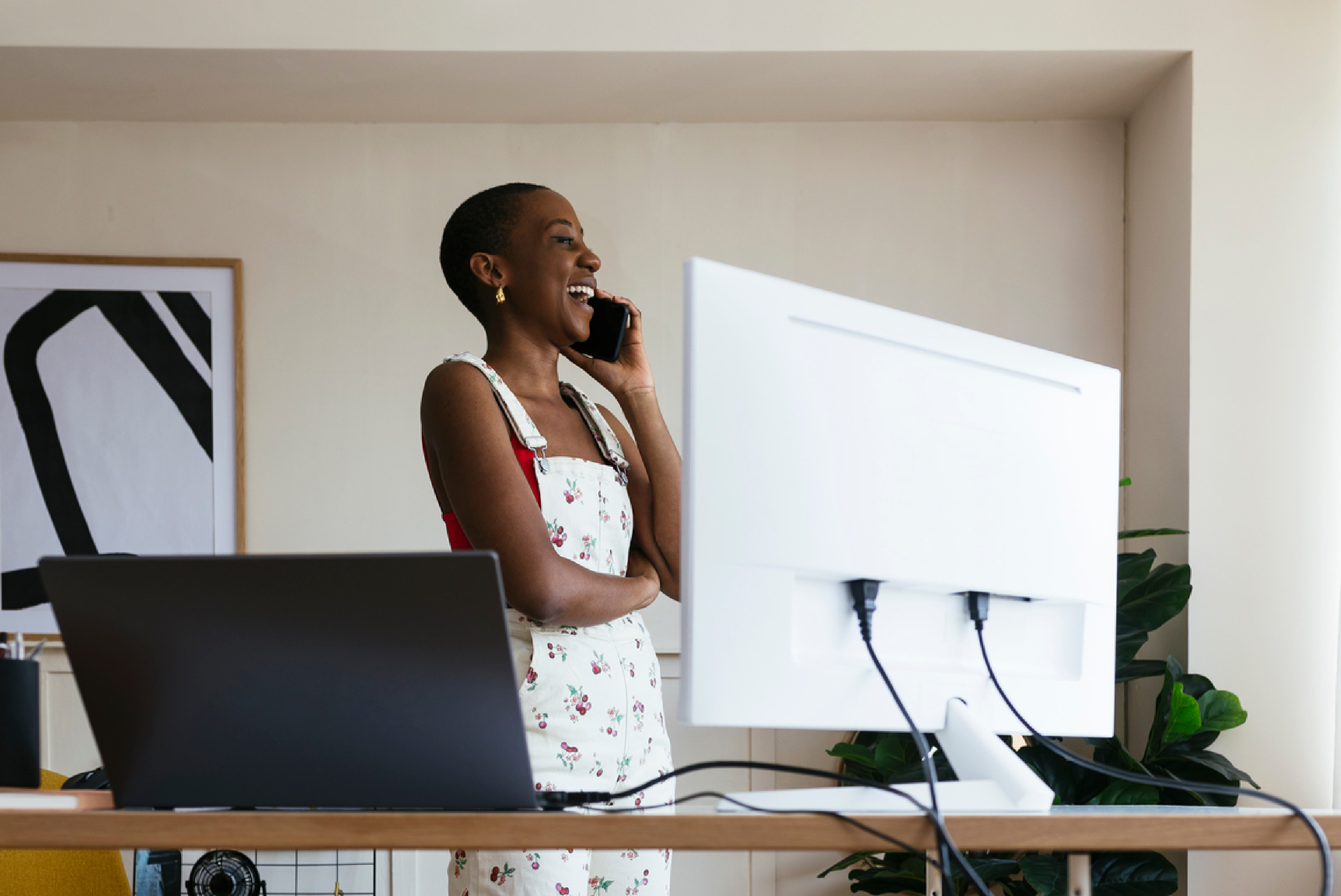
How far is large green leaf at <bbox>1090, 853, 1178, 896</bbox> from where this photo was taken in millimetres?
2242

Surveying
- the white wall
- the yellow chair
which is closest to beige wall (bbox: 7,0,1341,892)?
the white wall

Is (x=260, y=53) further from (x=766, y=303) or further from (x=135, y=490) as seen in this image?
(x=766, y=303)

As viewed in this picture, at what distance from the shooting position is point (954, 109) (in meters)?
2.89

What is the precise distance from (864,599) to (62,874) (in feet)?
5.25

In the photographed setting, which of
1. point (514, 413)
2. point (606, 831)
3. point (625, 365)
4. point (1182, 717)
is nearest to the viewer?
point (606, 831)

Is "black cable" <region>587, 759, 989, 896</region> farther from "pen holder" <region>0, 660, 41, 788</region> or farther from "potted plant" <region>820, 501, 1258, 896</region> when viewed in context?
"potted plant" <region>820, 501, 1258, 896</region>

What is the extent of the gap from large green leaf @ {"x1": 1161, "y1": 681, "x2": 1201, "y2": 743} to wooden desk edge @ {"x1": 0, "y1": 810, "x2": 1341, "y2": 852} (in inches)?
61.4

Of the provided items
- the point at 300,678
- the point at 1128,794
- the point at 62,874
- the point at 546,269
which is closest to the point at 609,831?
the point at 300,678

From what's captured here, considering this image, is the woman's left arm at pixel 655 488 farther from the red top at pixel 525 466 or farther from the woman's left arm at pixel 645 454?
the red top at pixel 525 466

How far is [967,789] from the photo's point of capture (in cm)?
93

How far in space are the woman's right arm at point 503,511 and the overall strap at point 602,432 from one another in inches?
7.3

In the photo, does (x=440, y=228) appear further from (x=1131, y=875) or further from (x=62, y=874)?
(x=1131, y=875)

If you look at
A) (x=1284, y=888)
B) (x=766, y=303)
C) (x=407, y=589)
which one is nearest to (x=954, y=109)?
(x=1284, y=888)

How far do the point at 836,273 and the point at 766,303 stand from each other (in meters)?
2.12
